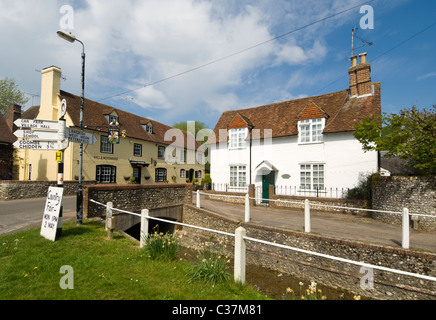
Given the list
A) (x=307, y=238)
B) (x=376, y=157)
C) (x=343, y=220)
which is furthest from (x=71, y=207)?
(x=376, y=157)

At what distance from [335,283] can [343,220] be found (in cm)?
505

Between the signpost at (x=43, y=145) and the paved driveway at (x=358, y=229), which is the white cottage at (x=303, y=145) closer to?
the paved driveway at (x=358, y=229)

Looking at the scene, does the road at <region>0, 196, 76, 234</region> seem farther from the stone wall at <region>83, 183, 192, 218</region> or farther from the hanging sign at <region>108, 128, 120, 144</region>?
the hanging sign at <region>108, 128, 120, 144</region>

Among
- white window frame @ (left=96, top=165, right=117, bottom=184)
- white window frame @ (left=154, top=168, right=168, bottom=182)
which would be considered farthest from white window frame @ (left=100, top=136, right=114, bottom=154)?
white window frame @ (left=154, top=168, right=168, bottom=182)

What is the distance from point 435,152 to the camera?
960cm

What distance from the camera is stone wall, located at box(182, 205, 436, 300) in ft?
22.0

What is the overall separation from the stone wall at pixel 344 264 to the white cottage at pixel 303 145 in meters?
8.73

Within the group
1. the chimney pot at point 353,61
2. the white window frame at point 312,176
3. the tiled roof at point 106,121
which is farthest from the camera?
the tiled roof at point 106,121

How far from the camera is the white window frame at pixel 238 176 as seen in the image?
66.9ft

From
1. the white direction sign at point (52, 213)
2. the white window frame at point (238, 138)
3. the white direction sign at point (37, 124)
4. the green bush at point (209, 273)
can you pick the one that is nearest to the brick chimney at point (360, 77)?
the white window frame at point (238, 138)

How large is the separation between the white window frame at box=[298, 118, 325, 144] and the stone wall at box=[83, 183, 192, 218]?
9.92 meters

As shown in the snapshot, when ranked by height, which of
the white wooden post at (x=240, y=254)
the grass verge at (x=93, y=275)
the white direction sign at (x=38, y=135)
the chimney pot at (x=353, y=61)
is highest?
the chimney pot at (x=353, y=61)

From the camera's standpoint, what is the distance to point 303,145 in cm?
1773

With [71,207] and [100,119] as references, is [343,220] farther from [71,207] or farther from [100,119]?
[100,119]
